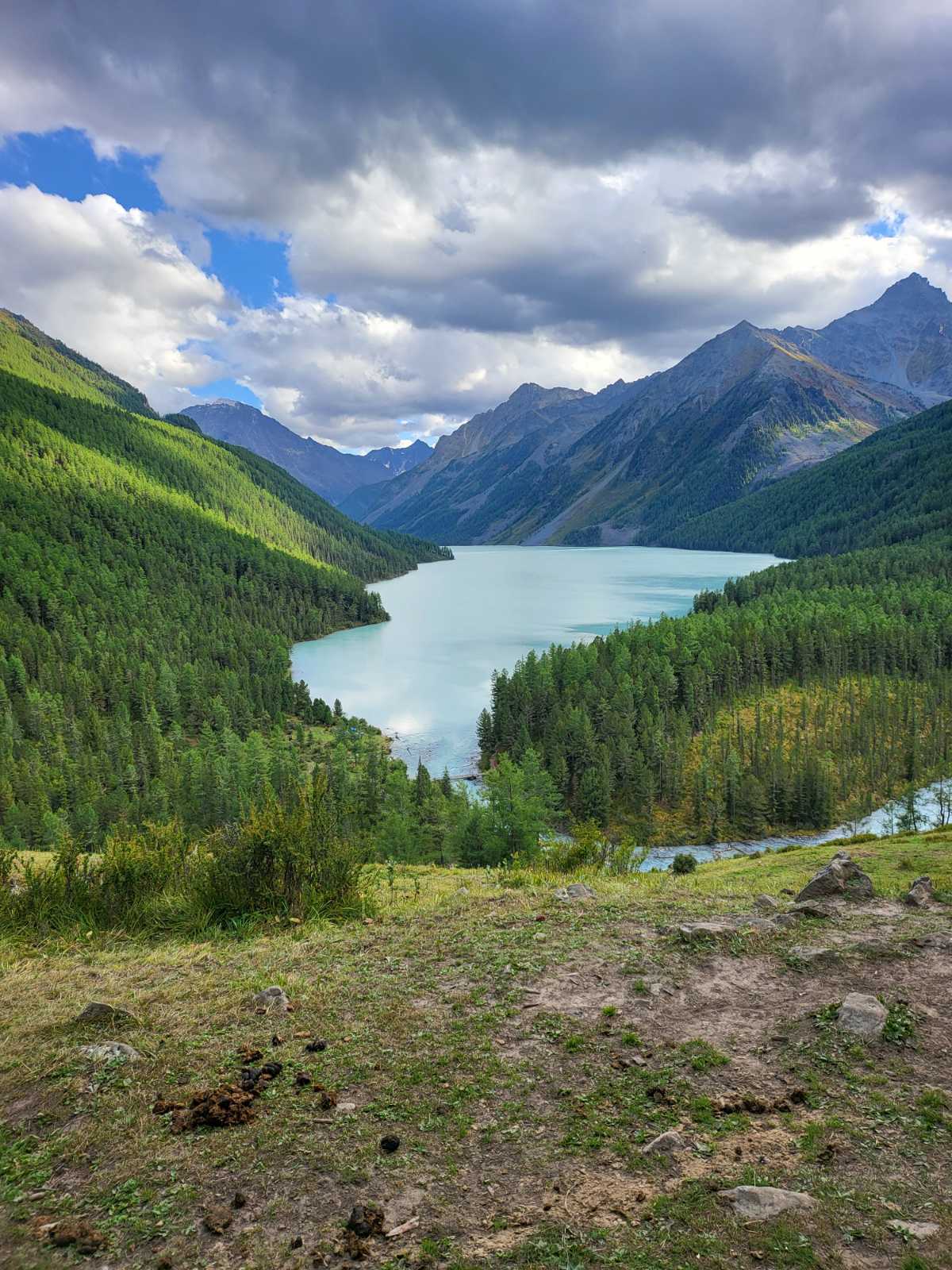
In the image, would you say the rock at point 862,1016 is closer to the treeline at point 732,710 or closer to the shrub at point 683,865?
the shrub at point 683,865

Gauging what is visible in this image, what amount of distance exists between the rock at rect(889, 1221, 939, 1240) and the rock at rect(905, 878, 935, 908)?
40.6ft

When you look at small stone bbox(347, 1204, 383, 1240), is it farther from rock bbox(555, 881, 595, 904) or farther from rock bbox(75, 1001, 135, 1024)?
rock bbox(555, 881, 595, 904)

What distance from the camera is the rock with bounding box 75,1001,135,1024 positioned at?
1234cm

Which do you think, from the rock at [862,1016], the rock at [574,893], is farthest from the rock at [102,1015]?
the rock at [862,1016]

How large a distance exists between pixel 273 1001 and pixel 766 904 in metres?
13.2

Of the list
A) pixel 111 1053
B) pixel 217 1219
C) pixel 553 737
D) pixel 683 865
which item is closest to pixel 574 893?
pixel 111 1053

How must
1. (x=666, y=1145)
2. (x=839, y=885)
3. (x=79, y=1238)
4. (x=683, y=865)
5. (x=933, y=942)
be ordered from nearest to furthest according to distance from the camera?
1. (x=79, y=1238)
2. (x=666, y=1145)
3. (x=933, y=942)
4. (x=839, y=885)
5. (x=683, y=865)

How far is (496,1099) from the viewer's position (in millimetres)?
10453

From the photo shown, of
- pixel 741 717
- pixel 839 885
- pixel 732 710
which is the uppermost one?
pixel 839 885

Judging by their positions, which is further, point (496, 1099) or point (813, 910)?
point (813, 910)

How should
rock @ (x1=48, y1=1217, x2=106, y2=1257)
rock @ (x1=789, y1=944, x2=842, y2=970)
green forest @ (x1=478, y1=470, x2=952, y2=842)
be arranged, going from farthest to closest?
green forest @ (x1=478, y1=470, x2=952, y2=842) → rock @ (x1=789, y1=944, x2=842, y2=970) → rock @ (x1=48, y1=1217, x2=106, y2=1257)

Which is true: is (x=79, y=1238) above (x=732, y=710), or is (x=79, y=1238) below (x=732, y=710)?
above

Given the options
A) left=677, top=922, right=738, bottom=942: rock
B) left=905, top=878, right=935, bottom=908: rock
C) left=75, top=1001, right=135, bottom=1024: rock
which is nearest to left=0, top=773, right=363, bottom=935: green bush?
→ left=75, top=1001, right=135, bottom=1024: rock

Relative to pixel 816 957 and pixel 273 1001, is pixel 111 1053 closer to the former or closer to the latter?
pixel 273 1001
